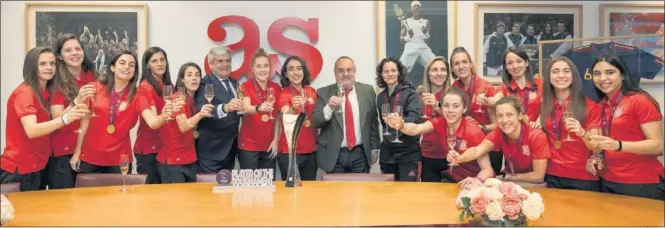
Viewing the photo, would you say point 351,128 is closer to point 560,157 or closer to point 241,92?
point 241,92

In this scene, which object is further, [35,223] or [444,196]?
[444,196]

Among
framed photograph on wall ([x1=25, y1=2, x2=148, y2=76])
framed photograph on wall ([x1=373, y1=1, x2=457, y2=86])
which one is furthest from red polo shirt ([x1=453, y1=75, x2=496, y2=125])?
framed photograph on wall ([x1=25, y1=2, x2=148, y2=76])


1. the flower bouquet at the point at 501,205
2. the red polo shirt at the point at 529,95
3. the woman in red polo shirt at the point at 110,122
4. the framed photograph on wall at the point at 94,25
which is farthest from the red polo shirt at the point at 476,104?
the framed photograph on wall at the point at 94,25

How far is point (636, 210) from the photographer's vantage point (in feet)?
10.3

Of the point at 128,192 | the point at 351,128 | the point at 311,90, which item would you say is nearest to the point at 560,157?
the point at 351,128

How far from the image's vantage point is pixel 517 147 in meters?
4.47

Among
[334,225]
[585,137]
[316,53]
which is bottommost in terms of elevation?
[334,225]

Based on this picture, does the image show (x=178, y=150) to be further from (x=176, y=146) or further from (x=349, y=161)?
(x=349, y=161)

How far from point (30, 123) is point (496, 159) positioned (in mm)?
3416

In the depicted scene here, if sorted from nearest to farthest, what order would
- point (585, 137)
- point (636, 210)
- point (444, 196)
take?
point (636, 210) → point (444, 196) → point (585, 137)

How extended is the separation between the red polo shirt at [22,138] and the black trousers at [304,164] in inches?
72.0

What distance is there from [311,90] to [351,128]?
1.64 feet

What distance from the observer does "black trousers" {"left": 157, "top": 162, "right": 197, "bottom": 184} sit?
514 centimetres

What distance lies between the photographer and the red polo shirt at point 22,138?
4.56 m
